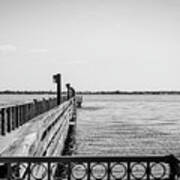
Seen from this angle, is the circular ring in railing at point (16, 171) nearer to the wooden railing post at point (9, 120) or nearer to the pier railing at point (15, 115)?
the pier railing at point (15, 115)

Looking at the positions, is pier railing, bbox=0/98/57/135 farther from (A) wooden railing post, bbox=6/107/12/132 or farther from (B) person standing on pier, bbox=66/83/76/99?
(B) person standing on pier, bbox=66/83/76/99

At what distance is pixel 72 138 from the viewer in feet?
77.1

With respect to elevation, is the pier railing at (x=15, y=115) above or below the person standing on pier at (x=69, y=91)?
below

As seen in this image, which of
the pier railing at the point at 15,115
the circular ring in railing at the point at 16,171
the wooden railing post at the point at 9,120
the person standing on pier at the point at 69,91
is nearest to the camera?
the circular ring in railing at the point at 16,171

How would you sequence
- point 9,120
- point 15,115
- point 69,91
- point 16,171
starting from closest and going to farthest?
point 16,171 < point 9,120 < point 15,115 < point 69,91

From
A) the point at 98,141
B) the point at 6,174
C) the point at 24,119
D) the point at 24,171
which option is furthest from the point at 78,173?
the point at 98,141

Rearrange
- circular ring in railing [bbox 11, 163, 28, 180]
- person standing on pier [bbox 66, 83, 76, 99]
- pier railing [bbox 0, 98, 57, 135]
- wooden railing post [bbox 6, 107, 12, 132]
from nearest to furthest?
circular ring in railing [bbox 11, 163, 28, 180]
pier railing [bbox 0, 98, 57, 135]
wooden railing post [bbox 6, 107, 12, 132]
person standing on pier [bbox 66, 83, 76, 99]

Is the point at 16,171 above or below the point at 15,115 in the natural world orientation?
below

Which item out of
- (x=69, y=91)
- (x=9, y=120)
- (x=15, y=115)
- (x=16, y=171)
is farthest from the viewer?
(x=69, y=91)

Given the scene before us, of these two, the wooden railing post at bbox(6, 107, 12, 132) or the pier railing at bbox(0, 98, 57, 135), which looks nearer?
the pier railing at bbox(0, 98, 57, 135)

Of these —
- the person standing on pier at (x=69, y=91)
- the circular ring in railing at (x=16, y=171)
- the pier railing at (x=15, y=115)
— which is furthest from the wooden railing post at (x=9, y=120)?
the person standing on pier at (x=69, y=91)

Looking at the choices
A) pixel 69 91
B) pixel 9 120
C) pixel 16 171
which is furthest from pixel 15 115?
pixel 69 91

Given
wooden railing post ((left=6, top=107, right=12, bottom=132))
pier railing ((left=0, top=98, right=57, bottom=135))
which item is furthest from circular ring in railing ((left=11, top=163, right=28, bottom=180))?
wooden railing post ((left=6, top=107, right=12, bottom=132))

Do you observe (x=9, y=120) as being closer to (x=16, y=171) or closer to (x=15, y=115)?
(x=15, y=115)
